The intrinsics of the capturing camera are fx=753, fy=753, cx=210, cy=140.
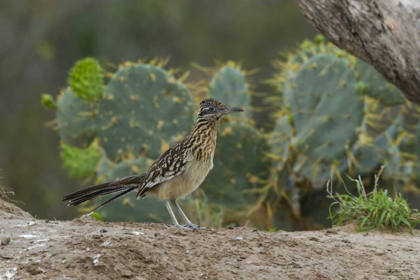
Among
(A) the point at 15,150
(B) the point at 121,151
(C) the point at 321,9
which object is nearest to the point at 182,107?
(B) the point at 121,151

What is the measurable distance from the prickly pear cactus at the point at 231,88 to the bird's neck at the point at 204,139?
12.7ft

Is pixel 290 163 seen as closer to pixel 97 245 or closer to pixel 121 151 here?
pixel 121 151

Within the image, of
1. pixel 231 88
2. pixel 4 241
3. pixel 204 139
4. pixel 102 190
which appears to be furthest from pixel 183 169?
pixel 231 88

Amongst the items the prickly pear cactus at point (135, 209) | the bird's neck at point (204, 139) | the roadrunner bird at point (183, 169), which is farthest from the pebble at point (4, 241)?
the prickly pear cactus at point (135, 209)

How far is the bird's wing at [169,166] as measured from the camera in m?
5.33

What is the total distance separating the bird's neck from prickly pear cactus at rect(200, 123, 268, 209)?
3231 millimetres

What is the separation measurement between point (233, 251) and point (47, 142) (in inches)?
526

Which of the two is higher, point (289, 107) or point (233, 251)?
point (289, 107)

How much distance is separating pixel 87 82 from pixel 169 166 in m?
3.75

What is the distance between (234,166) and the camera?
8.95 metres

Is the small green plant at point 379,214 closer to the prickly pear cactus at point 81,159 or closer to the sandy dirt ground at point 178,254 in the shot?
the sandy dirt ground at point 178,254

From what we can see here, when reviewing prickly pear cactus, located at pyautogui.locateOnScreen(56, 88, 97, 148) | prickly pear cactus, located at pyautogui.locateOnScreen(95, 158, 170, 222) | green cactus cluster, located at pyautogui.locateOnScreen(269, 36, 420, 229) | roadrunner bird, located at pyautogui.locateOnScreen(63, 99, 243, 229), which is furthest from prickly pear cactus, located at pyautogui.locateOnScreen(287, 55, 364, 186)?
roadrunner bird, located at pyautogui.locateOnScreen(63, 99, 243, 229)

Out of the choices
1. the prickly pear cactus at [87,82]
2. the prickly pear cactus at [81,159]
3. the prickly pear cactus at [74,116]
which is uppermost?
the prickly pear cactus at [87,82]

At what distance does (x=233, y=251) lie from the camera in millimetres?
4582
